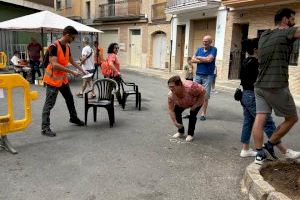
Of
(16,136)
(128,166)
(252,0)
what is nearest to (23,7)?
(252,0)

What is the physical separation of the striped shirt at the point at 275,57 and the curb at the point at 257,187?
1.02 metres

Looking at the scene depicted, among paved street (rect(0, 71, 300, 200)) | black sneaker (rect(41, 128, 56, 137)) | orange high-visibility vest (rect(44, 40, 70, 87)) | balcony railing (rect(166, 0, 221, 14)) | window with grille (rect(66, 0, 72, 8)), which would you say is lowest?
paved street (rect(0, 71, 300, 200))

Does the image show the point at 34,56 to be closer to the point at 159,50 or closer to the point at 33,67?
the point at 33,67

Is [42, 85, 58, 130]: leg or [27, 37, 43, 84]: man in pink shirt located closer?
[42, 85, 58, 130]: leg

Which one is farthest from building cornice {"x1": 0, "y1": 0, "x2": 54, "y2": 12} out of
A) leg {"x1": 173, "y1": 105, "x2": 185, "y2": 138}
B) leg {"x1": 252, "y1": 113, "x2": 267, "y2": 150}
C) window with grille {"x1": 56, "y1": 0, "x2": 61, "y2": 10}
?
leg {"x1": 252, "y1": 113, "x2": 267, "y2": 150}

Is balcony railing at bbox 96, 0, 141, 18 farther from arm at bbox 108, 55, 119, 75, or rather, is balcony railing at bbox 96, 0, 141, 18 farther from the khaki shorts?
the khaki shorts

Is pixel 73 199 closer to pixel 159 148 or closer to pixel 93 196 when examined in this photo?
pixel 93 196

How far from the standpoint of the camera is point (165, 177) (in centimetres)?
412

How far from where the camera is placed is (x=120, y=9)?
27.9 m

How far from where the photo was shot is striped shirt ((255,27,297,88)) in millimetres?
4012

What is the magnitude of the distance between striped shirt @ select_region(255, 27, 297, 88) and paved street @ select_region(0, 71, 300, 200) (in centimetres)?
119

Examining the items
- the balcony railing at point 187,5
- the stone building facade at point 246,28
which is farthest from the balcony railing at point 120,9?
the stone building facade at point 246,28

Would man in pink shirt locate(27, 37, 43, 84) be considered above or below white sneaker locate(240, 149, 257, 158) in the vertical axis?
above

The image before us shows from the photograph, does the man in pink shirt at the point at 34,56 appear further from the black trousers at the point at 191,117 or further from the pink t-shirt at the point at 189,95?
the pink t-shirt at the point at 189,95
